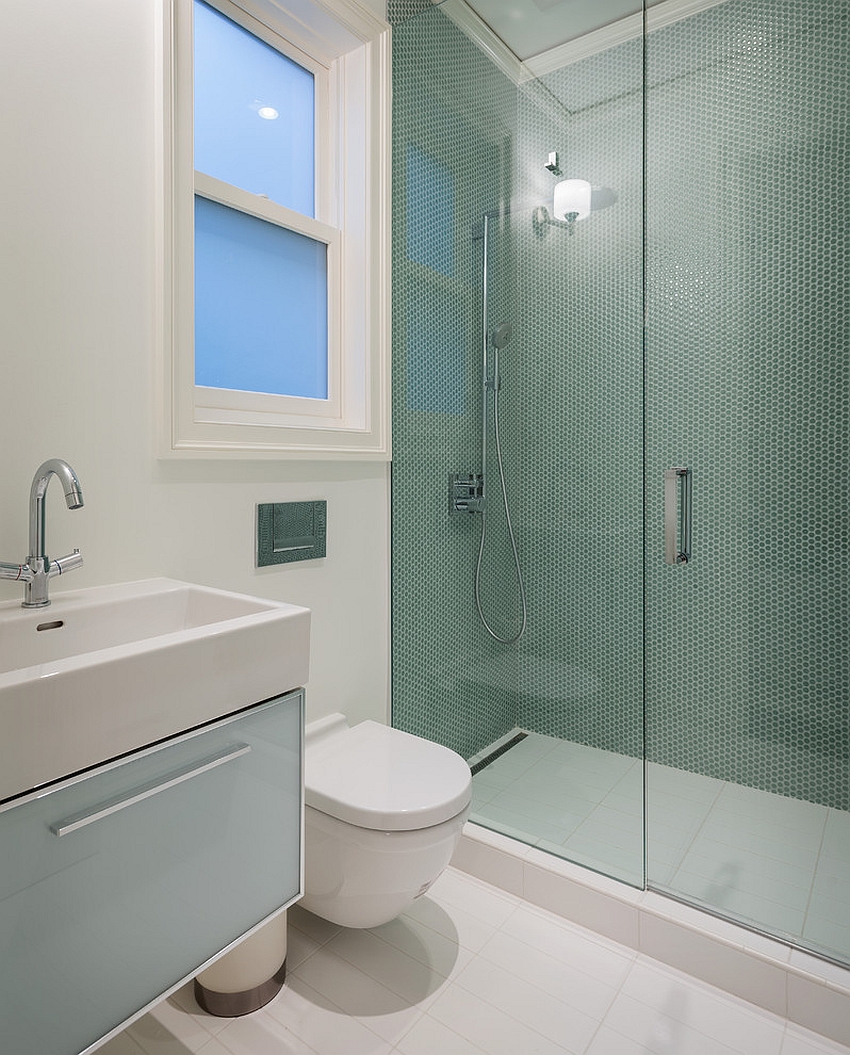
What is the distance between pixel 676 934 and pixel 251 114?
7.37 ft

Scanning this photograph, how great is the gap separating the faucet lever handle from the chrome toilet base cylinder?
797 millimetres

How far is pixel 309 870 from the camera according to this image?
138 centimetres

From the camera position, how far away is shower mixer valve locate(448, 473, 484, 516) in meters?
2.00

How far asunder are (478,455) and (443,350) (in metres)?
0.33

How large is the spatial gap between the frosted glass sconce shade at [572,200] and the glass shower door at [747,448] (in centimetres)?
17

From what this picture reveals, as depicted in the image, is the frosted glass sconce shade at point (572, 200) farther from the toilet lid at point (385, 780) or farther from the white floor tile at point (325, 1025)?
the white floor tile at point (325, 1025)

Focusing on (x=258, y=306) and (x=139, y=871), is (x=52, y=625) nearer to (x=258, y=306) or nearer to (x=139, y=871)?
(x=139, y=871)

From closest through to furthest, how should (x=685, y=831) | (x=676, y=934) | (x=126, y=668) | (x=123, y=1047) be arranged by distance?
(x=126, y=668), (x=123, y=1047), (x=676, y=934), (x=685, y=831)

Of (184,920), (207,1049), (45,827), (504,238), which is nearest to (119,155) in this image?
(504,238)

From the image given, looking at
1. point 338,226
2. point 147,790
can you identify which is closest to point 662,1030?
point 147,790

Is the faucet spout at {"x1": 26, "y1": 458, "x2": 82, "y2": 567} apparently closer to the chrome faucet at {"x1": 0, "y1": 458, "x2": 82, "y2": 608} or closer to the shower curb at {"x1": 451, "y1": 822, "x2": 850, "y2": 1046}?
the chrome faucet at {"x1": 0, "y1": 458, "x2": 82, "y2": 608}

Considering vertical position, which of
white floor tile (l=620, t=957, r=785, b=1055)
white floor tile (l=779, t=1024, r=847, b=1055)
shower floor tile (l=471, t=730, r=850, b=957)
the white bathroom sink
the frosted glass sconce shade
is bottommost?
white floor tile (l=779, t=1024, r=847, b=1055)

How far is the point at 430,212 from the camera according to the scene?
1.97 meters

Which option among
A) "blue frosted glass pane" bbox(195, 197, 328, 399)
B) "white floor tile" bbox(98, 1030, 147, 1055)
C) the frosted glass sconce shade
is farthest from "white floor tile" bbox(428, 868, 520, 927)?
the frosted glass sconce shade
